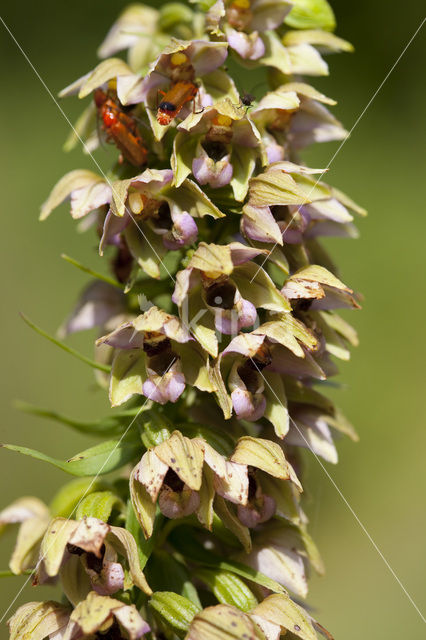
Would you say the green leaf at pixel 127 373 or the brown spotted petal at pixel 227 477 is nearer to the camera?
the brown spotted petal at pixel 227 477

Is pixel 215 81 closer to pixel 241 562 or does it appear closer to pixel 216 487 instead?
pixel 216 487

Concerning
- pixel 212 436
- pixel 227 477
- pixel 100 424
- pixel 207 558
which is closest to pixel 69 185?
pixel 100 424

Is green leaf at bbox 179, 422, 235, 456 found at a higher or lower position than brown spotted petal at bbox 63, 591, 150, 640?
higher

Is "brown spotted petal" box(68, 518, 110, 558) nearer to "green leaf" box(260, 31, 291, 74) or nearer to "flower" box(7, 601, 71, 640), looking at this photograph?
"flower" box(7, 601, 71, 640)

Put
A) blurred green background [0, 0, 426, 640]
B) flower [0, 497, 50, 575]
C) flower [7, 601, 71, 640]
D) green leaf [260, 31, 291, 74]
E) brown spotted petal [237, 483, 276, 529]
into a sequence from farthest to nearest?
blurred green background [0, 0, 426, 640], green leaf [260, 31, 291, 74], flower [0, 497, 50, 575], brown spotted petal [237, 483, 276, 529], flower [7, 601, 71, 640]

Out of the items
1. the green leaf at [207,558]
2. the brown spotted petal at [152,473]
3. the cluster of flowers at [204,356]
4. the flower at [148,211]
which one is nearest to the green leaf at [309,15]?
the cluster of flowers at [204,356]

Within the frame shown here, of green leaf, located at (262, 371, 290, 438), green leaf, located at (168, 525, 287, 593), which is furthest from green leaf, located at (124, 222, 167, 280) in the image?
green leaf, located at (168, 525, 287, 593)

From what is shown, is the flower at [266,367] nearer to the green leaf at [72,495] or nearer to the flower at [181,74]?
the green leaf at [72,495]

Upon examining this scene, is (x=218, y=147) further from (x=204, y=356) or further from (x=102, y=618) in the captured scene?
(x=102, y=618)
